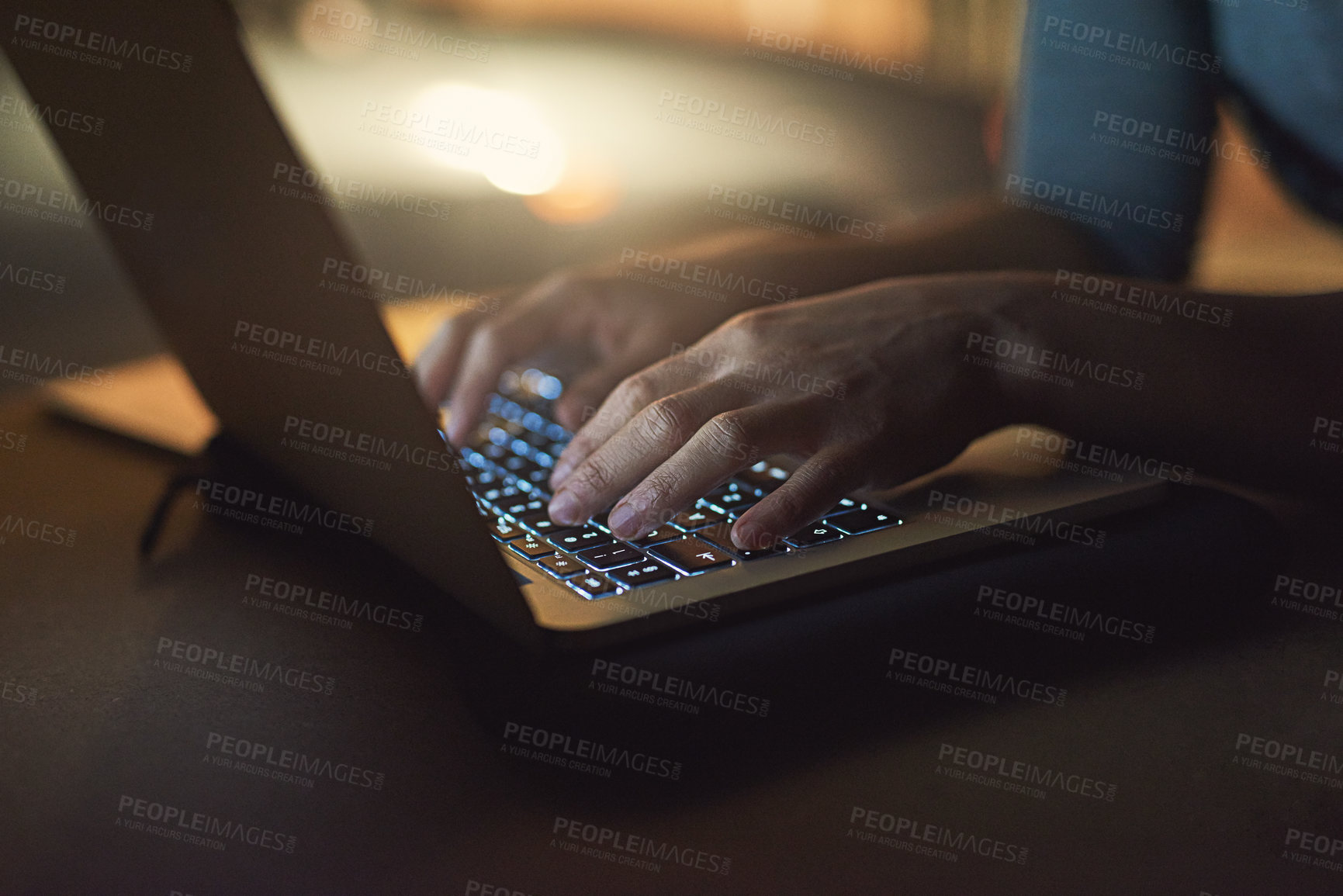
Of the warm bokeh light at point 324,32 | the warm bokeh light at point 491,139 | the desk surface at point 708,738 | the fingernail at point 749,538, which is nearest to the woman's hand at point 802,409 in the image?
the fingernail at point 749,538

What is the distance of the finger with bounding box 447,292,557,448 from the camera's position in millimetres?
968

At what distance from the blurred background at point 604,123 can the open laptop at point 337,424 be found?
140 centimetres

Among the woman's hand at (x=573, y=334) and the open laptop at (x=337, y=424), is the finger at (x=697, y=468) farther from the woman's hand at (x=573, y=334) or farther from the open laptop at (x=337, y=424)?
the woman's hand at (x=573, y=334)

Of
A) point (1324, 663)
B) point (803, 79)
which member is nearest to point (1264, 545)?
point (1324, 663)

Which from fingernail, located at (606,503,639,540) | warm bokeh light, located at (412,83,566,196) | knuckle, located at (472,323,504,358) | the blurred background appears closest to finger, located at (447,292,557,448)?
knuckle, located at (472,323,504,358)

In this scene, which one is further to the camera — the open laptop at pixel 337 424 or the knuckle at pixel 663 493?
the knuckle at pixel 663 493

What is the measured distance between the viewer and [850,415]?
0.72 metres

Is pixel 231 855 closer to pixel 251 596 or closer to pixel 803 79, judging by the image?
pixel 251 596

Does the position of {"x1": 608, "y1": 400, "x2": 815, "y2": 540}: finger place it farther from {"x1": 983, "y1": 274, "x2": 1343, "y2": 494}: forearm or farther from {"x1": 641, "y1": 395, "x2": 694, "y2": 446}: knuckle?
{"x1": 983, "y1": 274, "x2": 1343, "y2": 494}: forearm

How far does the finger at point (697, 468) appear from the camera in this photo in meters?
0.65

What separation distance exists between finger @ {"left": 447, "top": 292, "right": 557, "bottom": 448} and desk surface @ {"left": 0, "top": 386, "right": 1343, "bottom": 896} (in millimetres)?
307

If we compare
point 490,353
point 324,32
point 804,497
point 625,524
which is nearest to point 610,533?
point 625,524

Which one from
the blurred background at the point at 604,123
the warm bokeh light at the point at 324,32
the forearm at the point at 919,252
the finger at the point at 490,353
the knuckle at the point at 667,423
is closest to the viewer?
the knuckle at the point at 667,423

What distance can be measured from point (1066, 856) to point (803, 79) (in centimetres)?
347
